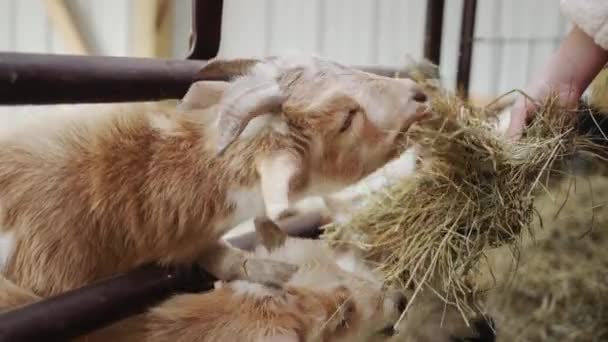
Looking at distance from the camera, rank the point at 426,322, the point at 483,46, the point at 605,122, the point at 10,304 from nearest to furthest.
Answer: the point at 10,304 < the point at 426,322 < the point at 605,122 < the point at 483,46

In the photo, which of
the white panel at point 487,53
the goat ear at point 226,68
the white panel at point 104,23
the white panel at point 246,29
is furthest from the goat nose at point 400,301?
the white panel at point 104,23

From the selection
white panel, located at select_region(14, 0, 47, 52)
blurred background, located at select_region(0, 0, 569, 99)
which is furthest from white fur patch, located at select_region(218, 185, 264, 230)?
white panel, located at select_region(14, 0, 47, 52)

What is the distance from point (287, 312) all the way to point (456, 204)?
0.33m

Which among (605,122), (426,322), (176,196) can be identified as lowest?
(426,322)

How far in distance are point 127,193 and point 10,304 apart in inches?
9.7

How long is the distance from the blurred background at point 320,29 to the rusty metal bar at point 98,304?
274 cm

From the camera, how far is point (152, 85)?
110 cm

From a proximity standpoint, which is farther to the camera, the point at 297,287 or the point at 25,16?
the point at 25,16

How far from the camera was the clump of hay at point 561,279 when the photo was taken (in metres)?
1.16

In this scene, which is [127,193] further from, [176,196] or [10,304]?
[10,304]

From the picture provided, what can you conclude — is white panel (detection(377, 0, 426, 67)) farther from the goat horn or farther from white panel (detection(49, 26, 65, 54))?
the goat horn

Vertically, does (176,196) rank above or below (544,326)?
above

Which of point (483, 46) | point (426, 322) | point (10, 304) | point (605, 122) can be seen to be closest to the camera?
point (10, 304)

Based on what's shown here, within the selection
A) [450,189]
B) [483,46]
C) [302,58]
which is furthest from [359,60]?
[450,189]
